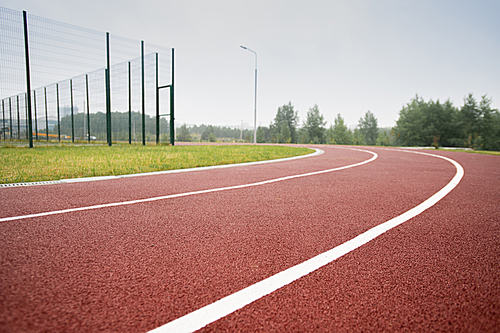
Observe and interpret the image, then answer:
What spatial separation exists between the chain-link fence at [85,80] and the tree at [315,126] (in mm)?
63417

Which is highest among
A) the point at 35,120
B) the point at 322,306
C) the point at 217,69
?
the point at 217,69

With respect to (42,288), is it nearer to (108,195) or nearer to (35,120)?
(108,195)

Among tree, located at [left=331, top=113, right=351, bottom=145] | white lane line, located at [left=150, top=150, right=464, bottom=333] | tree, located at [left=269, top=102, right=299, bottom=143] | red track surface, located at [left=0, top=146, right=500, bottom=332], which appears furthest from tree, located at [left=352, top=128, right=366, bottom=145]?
white lane line, located at [left=150, top=150, right=464, bottom=333]

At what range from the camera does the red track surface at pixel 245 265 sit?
1.64 m

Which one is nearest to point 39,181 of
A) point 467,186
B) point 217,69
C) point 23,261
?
point 23,261

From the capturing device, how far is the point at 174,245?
8.71 ft

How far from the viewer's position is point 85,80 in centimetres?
2531

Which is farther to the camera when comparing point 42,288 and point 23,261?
point 23,261

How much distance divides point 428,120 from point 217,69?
44967 mm

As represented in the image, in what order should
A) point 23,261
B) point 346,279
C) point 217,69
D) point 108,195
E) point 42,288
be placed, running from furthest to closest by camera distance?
1. point 217,69
2. point 108,195
3. point 23,261
4. point 346,279
5. point 42,288

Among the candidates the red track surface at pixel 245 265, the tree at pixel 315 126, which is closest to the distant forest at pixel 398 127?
the tree at pixel 315 126

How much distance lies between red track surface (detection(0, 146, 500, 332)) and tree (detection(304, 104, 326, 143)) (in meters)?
79.3

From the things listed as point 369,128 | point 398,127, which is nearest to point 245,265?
point 398,127

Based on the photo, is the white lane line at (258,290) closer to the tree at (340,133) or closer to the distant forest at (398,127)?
the distant forest at (398,127)
